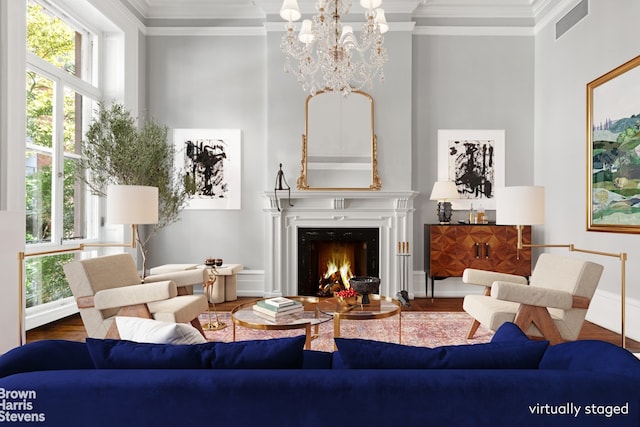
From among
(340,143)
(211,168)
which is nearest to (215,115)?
(211,168)

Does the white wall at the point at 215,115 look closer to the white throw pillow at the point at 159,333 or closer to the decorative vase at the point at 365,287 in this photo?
the decorative vase at the point at 365,287

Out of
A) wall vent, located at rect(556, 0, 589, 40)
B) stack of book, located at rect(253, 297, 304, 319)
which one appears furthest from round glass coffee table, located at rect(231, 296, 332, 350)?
wall vent, located at rect(556, 0, 589, 40)

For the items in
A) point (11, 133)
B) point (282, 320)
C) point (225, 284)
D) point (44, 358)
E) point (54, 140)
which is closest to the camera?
point (44, 358)

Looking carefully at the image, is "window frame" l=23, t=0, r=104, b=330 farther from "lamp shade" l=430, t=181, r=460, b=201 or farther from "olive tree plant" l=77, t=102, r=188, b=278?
"lamp shade" l=430, t=181, r=460, b=201

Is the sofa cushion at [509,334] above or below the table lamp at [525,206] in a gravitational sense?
below

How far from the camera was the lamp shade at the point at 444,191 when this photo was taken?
538cm

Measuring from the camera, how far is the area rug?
369 centimetres

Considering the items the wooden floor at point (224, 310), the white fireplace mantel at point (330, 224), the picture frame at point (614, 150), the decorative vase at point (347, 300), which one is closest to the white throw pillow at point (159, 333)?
the decorative vase at point (347, 300)

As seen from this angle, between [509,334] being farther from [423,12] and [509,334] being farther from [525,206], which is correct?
[423,12]

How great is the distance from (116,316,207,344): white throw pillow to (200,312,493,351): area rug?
1.93 m

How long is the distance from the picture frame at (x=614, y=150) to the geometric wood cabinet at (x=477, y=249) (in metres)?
0.97

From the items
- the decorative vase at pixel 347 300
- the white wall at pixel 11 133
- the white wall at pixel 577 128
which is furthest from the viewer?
the white wall at pixel 577 128

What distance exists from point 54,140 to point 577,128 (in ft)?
19.5

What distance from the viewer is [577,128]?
471 centimetres
